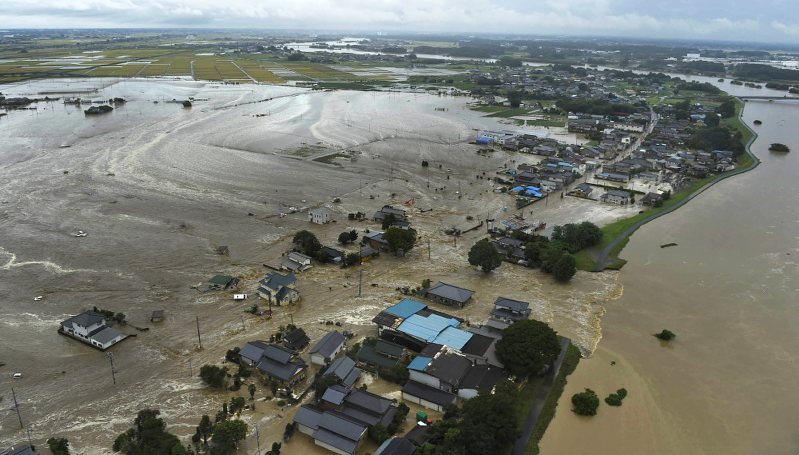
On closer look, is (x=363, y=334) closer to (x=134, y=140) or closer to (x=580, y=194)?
(x=580, y=194)

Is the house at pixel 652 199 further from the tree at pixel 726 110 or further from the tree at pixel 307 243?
the tree at pixel 726 110

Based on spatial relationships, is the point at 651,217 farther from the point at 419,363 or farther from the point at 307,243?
the point at 419,363

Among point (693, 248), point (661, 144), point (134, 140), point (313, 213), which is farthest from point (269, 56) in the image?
point (693, 248)

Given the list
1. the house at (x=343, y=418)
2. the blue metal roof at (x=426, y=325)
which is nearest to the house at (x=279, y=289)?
the blue metal roof at (x=426, y=325)

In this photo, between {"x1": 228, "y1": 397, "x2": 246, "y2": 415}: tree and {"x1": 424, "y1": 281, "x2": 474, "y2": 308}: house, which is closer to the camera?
{"x1": 228, "y1": 397, "x2": 246, "y2": 415}: tree

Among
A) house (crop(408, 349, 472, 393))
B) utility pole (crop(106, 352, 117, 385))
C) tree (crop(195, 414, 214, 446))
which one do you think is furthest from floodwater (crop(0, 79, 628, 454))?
house (crop(408, 349, 472, 393))

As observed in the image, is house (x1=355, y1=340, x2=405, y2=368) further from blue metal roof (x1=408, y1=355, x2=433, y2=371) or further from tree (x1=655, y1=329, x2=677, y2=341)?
tree (x1=655, y1=329, x2=677, y2=341)
